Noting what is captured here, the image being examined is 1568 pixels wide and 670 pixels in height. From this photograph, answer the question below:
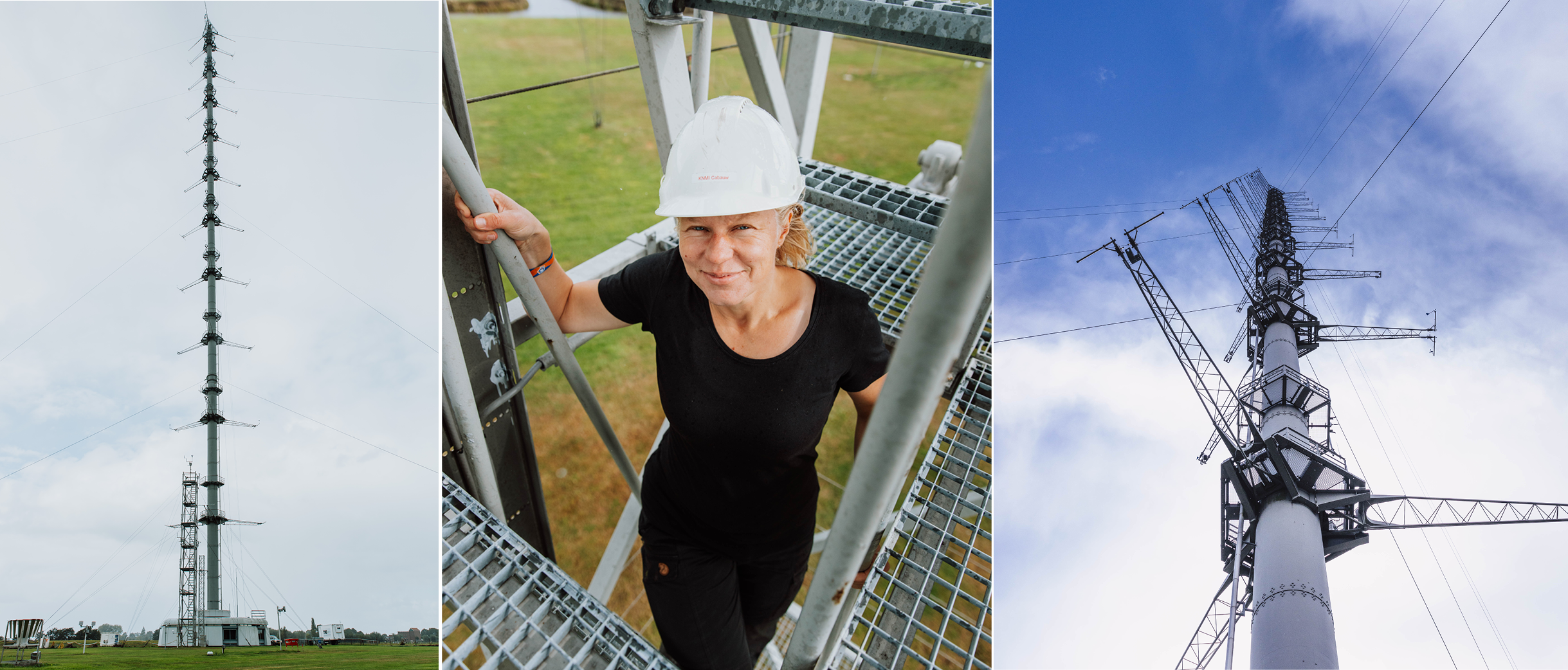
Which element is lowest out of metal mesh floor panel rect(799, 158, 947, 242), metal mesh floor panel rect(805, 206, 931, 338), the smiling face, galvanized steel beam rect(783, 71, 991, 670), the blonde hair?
galvanized steel beam rect(783, 71, 991, 670)

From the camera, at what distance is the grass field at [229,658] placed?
154 centimetres

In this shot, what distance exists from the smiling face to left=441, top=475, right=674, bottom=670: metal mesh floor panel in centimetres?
55

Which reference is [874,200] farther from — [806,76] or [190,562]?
[190,562]

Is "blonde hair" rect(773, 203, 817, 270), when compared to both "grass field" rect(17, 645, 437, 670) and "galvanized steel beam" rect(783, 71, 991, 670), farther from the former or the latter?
"grass field" rect(17, 645, 437, 670)

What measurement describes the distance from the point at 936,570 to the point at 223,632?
1646 millimetres

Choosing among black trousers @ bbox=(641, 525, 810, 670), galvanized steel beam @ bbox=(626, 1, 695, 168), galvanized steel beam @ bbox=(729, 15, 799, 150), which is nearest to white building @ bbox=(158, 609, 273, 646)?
black trousers @ bbox=(641, 525, 810, 670)

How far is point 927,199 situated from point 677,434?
5.49 ft

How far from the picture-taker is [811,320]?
1.22m

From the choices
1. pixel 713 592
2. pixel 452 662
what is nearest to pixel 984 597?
pixel 713 592

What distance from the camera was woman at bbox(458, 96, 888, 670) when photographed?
3.51ft

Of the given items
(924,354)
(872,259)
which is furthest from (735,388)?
(872,259)

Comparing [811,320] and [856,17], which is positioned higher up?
[856,17]

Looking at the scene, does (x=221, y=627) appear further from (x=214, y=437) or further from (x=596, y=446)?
(x=596, y=446)

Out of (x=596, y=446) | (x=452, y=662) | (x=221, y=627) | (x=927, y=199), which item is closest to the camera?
(x=452, y=662)
